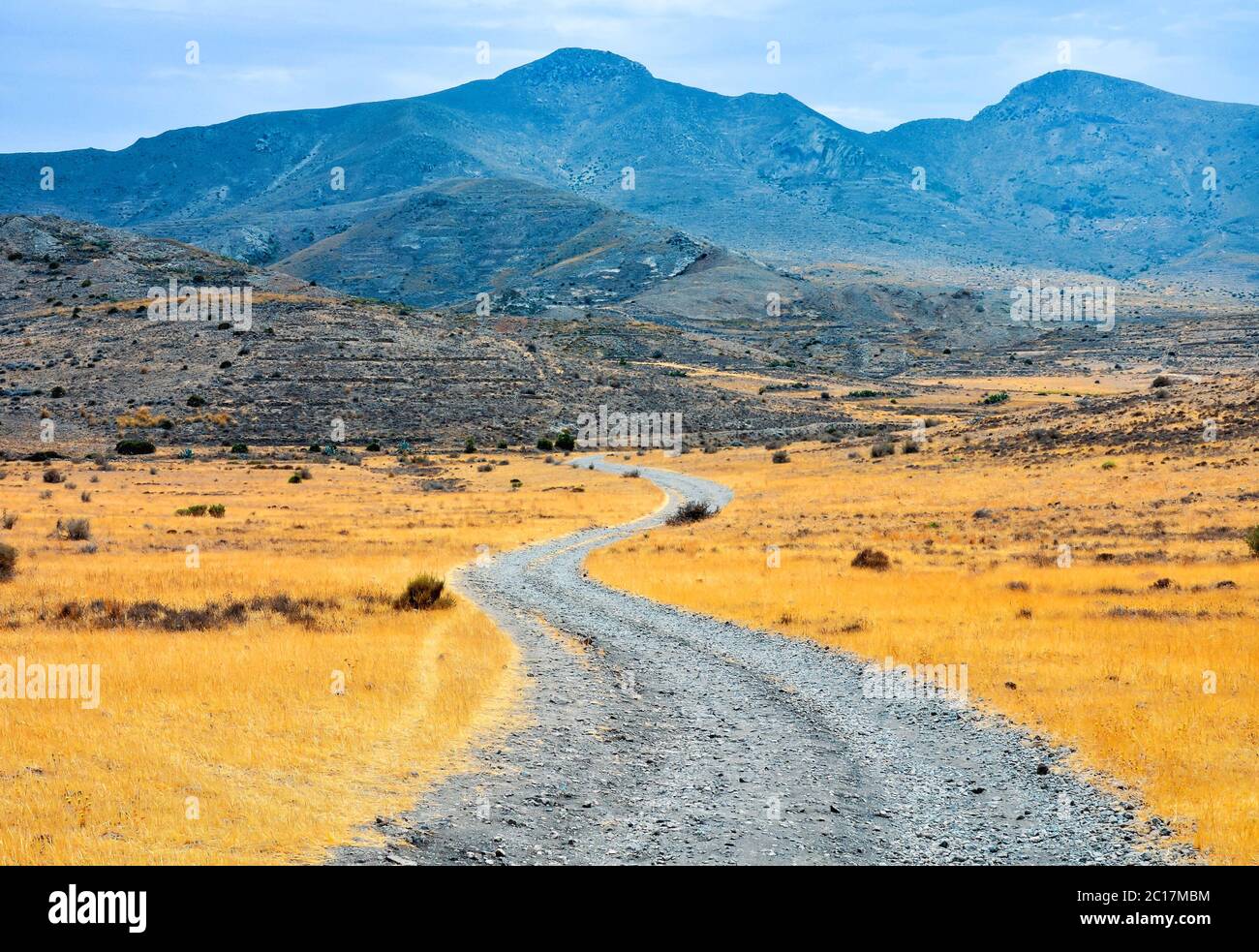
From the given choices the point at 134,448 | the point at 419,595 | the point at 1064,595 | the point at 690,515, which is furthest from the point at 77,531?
the point at 134,448

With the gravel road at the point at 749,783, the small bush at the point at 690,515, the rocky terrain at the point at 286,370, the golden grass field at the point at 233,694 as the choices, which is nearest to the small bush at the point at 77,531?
the golden grass field at the point at 233,694

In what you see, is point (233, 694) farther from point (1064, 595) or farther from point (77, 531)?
point (77, 531)

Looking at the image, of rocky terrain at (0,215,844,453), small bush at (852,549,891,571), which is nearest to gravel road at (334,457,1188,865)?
small bush at (852,549,891,571)

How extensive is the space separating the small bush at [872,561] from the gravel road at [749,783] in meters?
8.78

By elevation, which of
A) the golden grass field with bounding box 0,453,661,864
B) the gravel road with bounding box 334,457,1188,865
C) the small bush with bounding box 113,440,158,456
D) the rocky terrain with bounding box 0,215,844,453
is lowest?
the gravel road with bounding box 334,457,1188,865

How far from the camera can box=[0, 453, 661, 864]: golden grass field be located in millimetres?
10148

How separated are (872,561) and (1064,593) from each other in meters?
6.03

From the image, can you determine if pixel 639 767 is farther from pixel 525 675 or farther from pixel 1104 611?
pixel 1104 611

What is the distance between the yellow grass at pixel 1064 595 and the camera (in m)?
12.7

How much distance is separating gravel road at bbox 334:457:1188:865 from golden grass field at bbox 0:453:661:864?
84cm

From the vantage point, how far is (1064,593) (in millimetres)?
23359

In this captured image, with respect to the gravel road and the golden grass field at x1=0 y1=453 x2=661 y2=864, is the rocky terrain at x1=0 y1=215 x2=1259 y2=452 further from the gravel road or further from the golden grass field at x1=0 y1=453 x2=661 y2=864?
the gravel road
